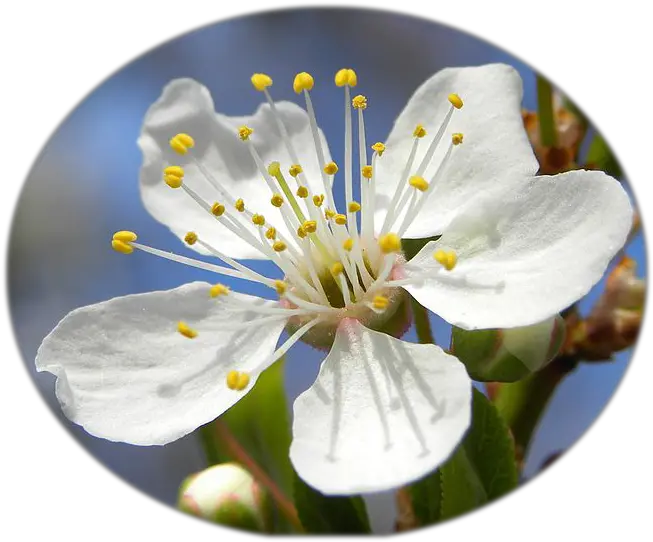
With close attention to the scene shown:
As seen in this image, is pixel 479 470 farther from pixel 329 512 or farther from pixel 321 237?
pixel 321 237

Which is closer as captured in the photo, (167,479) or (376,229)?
(376,229)

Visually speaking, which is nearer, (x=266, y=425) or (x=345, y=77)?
(x=345, y=77)

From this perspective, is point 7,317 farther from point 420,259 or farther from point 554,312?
point 554,312

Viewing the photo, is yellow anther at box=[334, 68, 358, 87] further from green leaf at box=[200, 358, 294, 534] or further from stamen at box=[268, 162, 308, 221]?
green leaf at box=[200, 358, 294, 534]

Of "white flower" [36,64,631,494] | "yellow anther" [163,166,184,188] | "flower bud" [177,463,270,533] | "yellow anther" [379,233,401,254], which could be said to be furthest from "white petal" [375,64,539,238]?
"flower bud" [177,463,270,533]

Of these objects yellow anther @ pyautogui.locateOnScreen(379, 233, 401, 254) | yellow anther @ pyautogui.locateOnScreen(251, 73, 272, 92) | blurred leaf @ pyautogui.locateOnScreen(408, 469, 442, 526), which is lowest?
blurred leaf @ pyautogui.locateOnScreen(408, 469, 442, 526)

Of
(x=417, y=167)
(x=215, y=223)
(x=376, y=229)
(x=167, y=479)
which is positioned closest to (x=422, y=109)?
(x=417, y=167)

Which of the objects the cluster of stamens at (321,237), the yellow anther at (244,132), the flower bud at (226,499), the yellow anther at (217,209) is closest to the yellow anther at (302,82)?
the cluster of stamens at (321,237)

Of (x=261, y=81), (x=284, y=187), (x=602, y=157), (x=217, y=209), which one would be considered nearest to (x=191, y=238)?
(x=217, y=209)
